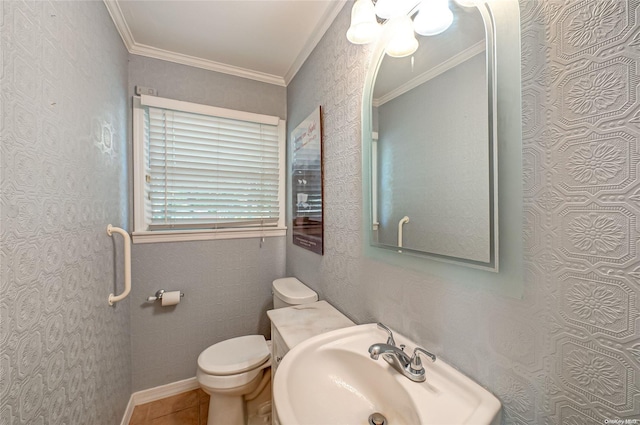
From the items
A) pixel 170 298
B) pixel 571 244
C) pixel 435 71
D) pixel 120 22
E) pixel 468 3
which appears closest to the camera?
pixel 571 244

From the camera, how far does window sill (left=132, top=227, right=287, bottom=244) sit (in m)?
1.64

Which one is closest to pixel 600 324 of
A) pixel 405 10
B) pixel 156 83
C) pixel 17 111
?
pixel 405 10

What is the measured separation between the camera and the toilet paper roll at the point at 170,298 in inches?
64.3

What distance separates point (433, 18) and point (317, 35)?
0.91 m

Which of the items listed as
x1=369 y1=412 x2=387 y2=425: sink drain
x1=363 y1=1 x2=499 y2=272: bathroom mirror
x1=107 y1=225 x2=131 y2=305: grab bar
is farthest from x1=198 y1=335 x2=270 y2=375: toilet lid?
x1=363 y1=1 x2=499 y2=272: bathroom mirror

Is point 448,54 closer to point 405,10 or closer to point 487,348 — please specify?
point 405,10

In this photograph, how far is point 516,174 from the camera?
55 centimetres

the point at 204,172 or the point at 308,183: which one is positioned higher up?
the point at 204,172

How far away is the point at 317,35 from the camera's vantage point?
145 centimetres

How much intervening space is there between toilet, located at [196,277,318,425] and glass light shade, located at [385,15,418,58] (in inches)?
49.4

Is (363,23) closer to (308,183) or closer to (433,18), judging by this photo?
(433,18)

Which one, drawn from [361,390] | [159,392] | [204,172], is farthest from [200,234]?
[361,390]

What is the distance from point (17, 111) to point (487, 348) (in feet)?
4.42

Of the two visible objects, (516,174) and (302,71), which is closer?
(516,174)
